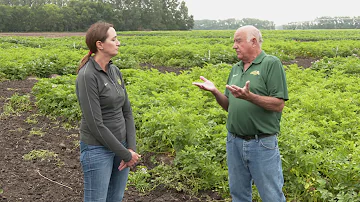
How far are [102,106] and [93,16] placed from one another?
269 feet

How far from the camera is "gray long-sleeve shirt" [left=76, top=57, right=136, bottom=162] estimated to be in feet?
10.1

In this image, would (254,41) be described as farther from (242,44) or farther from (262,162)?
(262,162)

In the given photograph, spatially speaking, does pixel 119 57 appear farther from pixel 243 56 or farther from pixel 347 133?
pixel 243 56

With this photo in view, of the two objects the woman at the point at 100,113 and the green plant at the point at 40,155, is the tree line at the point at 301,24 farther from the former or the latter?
the woman at the point at 100,113

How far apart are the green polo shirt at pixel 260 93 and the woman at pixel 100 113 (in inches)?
41.6

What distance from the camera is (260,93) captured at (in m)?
3.46

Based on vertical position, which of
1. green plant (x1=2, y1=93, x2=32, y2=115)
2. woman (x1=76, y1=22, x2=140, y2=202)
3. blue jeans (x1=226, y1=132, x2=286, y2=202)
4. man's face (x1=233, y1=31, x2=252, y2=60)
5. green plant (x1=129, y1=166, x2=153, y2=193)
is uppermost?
man's face (x1=233, y1=31, x2=252, y2=60)

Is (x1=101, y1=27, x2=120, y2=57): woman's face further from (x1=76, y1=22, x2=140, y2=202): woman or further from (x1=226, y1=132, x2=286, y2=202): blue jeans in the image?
(x1=226, y1=132, x2=286, y2=202): blue jeans

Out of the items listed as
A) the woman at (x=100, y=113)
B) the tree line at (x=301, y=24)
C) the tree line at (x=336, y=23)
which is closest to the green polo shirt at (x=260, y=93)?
the woman at (x=100, y=113)

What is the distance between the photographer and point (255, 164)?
3.54 meters

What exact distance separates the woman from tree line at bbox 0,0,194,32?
74631mm

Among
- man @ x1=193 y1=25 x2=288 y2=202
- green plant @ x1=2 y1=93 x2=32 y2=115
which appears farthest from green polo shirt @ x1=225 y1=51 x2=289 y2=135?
green plant @ x1=2 y1=93 x2=32 y2=115

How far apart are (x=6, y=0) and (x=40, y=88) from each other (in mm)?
118674

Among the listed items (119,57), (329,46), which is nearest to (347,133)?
(119,57)
